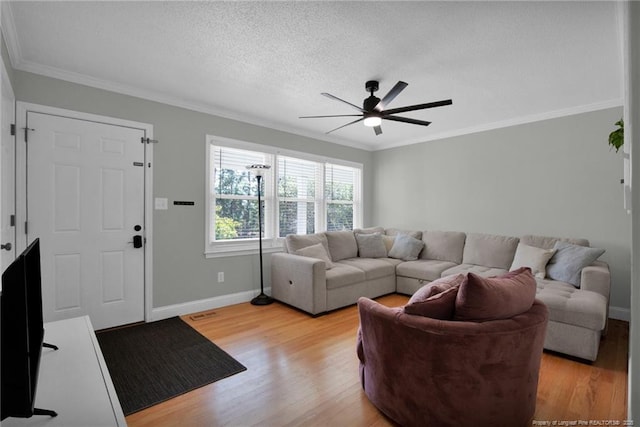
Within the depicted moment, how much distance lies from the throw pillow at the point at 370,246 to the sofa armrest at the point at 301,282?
1365 millimetres

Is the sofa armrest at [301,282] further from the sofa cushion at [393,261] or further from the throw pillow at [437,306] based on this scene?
the throw pillow at [437,306]

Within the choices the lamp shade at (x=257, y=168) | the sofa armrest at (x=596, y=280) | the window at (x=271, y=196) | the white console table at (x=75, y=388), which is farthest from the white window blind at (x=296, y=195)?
the sofa armrest at (x=596, y=280)

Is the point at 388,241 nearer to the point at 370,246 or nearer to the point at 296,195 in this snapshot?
the point at 370,246

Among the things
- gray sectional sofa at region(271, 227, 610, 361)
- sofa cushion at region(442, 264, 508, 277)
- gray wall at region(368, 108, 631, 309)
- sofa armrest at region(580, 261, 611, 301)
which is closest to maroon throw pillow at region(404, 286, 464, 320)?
gray sectional sofa at region(271, 227, 610, 361)

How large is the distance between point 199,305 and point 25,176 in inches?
82.3

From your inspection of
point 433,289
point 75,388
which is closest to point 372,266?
point 433,289

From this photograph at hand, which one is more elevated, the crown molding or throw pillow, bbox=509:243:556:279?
the crown molding

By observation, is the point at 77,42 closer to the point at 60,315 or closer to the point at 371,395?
the point at 60,315

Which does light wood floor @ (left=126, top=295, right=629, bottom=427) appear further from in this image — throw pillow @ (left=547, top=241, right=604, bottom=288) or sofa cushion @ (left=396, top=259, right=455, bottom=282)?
sofa cushion @ (left=396, top=259, right=455, bottom=282)

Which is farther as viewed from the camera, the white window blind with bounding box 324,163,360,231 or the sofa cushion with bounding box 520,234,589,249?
the white window blind with bounding box 324,163,360,231

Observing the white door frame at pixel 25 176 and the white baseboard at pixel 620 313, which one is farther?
the white baseboard at pixel 620 313

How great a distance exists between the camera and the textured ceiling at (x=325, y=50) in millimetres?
2025

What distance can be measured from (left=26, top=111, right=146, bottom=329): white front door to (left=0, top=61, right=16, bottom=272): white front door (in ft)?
0.45

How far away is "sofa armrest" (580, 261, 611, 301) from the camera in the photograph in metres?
2.84
